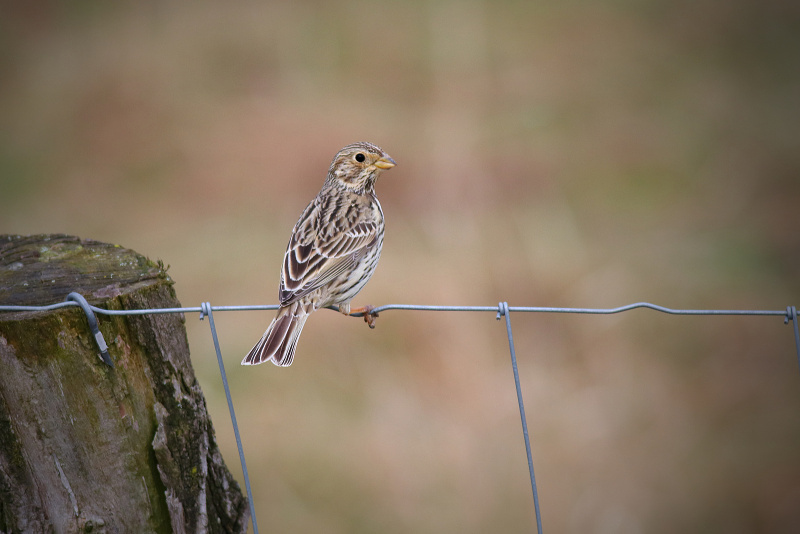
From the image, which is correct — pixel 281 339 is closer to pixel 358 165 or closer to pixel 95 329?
pixel 95 329

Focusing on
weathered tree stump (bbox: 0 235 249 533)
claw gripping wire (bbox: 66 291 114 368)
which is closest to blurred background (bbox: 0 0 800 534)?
weathered tree stump (bbox: 0 235 249 533)

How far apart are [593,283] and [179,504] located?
932 centimetres

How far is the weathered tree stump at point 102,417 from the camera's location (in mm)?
3029

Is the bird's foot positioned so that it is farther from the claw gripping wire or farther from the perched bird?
the claw gripping wire

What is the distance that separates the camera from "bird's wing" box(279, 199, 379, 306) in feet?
15.3

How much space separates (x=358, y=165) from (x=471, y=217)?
7570 mm

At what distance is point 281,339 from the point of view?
4387 millimetres

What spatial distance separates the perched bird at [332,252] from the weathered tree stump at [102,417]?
95cm

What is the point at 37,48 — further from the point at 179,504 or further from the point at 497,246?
the point at 179,504

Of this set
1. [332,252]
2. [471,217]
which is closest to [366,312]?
[332,252]

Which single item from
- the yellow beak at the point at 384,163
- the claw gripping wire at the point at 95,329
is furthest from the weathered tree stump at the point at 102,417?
the yellow beak at the point at 384,163

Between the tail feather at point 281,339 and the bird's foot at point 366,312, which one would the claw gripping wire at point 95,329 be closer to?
the tail feather at point 281,339

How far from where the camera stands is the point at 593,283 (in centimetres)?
1174

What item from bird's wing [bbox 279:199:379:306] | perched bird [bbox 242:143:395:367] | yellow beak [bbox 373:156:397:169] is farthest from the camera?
yellow beak [bbox 373:156:397:169]
